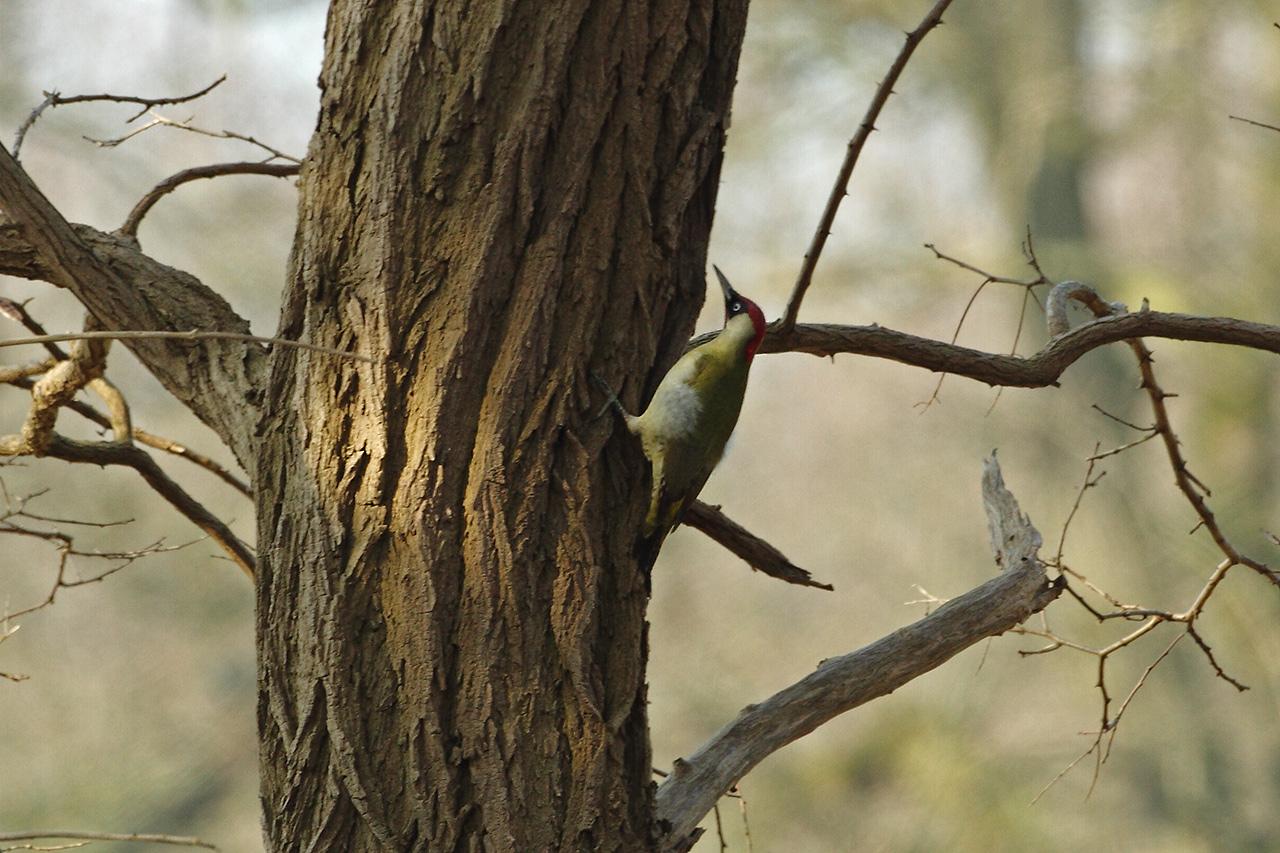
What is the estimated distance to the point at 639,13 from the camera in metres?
1.95

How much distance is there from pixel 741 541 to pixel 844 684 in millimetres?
424

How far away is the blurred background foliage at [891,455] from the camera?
10984 millimetres

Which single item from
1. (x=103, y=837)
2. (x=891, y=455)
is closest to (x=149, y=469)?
(x=103, y=837)

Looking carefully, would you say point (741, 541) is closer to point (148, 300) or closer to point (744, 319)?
point (744, 319)

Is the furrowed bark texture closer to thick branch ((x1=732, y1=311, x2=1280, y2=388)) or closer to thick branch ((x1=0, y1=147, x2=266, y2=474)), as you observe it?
thick branch ((x1=0, y1=147, x2=266, y2=474))

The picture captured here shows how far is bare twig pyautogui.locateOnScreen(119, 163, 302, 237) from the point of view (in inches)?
96.0

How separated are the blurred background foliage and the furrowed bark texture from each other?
884 centimetres

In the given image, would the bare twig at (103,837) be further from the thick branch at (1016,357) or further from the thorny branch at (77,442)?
the thick branch at (1016,357)

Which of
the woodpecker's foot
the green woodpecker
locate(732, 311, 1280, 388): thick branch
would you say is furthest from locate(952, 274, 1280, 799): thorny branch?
the woodpecker's foot

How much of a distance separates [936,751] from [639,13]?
33.9ft

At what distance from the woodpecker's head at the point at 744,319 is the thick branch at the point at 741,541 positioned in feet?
1.47

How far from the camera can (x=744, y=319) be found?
10.3 feet

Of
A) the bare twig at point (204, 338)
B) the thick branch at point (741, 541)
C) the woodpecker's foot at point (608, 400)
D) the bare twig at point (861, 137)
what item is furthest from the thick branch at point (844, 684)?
the bare twig at point (204, 338)

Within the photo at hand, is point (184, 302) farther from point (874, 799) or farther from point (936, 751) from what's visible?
point (874, 799)
